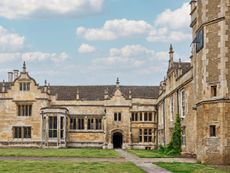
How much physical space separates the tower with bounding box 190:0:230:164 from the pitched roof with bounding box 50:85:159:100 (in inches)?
1194

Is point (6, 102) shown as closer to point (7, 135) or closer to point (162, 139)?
point (7, 135)

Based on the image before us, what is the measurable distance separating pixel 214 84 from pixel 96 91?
35.7m

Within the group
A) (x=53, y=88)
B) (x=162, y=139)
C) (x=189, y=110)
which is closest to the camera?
(x=189, y=110)

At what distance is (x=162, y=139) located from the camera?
158 feet

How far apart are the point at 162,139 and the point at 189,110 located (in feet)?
53.4

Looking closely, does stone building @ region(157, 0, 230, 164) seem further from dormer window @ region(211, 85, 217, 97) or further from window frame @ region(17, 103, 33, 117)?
window frame @ region(17, 103, 33, 117)

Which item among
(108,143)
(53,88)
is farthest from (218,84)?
(53,88)

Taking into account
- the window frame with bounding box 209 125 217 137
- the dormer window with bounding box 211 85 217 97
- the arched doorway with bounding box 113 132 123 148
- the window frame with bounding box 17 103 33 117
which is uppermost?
the dormer window with bounding box 211 85 217 97

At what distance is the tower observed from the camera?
23.5 metres

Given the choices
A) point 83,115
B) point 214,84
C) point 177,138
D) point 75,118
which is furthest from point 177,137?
point 75,118

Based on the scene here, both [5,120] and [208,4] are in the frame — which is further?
[5,120]

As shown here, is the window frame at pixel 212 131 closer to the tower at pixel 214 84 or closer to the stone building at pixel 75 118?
the tower at pixel 214 84

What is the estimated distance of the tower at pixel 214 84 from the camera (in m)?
23.5

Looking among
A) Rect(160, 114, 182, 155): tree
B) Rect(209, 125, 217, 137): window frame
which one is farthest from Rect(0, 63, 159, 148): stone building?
Rect(209, 125, 217, 137): window frame
